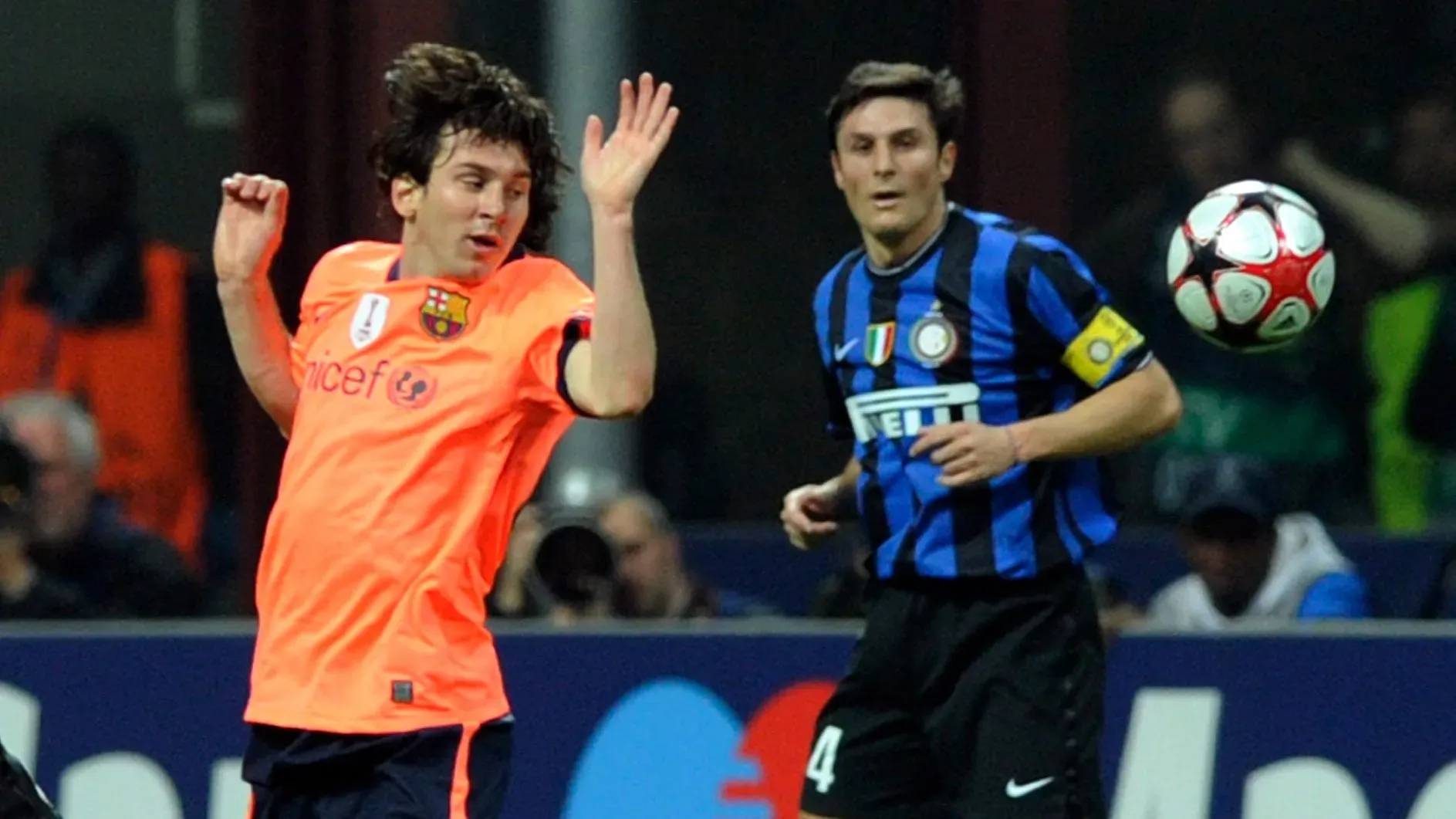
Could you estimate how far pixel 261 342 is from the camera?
4.45 metres

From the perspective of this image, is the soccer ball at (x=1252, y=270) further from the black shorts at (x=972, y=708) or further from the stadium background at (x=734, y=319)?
the stadium background at (x=734, y=319)

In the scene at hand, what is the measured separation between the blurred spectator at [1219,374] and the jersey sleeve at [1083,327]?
262 cm

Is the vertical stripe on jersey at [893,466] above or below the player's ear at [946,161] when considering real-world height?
below

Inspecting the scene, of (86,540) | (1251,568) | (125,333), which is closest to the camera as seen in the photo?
(1251,568)

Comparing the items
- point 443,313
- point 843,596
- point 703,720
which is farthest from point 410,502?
point 843,596

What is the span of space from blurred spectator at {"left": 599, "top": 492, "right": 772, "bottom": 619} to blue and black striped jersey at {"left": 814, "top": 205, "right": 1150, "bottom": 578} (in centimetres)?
151

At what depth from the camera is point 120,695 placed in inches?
234

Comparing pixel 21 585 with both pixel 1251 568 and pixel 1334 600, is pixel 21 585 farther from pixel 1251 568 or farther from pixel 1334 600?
pixel 1334 600

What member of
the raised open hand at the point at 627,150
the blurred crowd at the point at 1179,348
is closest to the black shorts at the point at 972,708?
the raised open hand at the point at 627,150

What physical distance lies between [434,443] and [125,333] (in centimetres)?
358

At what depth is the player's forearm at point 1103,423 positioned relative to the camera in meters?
4.71

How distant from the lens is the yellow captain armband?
4.82 meters

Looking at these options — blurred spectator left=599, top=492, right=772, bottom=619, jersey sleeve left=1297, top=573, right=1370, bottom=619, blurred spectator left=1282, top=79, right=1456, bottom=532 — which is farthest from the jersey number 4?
blurred spectator left=1282, top=79, right=1456, bottom=532

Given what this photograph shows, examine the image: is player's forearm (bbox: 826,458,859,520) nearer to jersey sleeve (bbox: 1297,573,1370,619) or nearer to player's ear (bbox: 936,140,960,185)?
player's ear (bbox: 936,140,960,185)
